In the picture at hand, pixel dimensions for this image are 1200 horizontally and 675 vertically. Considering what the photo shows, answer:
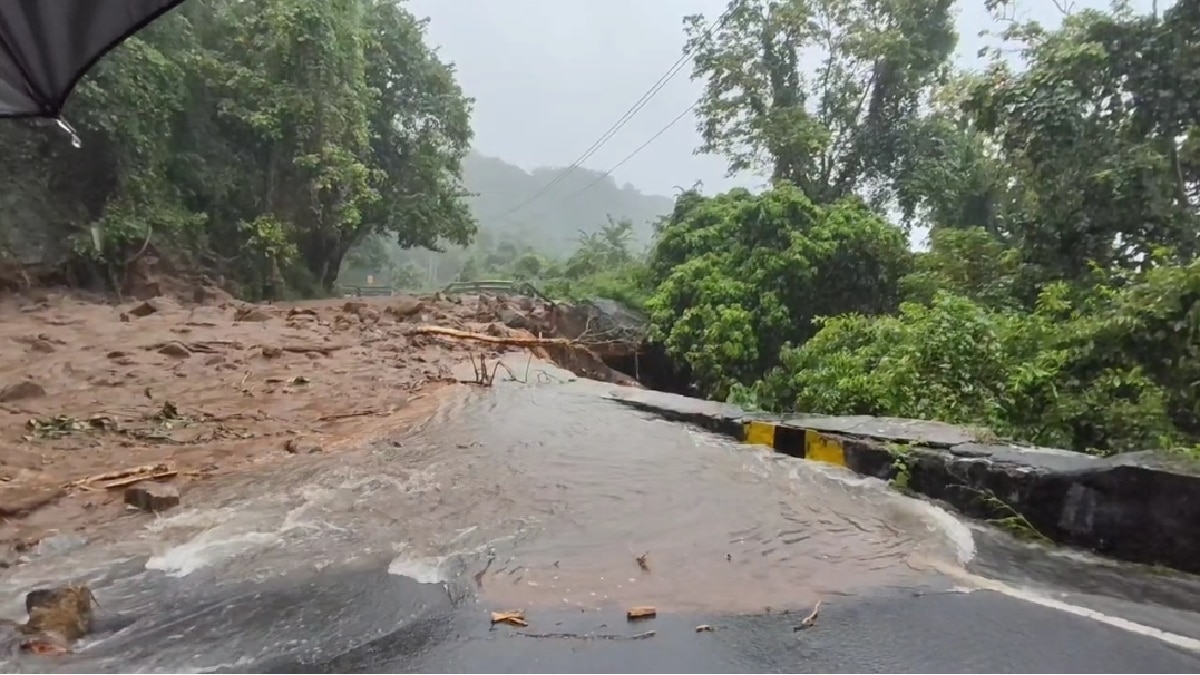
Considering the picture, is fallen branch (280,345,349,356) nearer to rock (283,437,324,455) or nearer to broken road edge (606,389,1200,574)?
rock (283,437,324,455)

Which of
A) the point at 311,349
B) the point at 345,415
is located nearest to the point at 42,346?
the point at 311,349

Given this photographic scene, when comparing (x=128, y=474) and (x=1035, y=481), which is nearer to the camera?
(x=1035, y=481)

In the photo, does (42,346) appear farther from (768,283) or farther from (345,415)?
(768,283)

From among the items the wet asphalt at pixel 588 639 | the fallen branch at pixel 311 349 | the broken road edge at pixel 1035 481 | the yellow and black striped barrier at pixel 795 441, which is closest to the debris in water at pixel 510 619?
the wet asphalt at pixel 588 639

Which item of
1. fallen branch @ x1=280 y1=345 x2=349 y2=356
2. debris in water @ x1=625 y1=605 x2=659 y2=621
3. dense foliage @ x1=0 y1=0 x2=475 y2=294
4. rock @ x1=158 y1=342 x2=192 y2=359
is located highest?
dense foliage @ x1=0 y1=0 x2=475 y2=294

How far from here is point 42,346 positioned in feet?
32.1

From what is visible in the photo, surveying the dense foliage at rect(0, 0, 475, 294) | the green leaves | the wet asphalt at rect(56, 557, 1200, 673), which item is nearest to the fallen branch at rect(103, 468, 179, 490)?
the wet asphalt at rect(56, 557, 1200, 673)

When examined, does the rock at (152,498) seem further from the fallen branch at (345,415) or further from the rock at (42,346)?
the rock at (42,346)

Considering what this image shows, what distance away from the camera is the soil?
532 centimetres

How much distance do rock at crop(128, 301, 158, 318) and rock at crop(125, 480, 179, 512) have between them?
9.66 metres

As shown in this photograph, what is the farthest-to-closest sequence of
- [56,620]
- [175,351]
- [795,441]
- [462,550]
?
1. [175,351]
2. [795,441]
3. [462,550]
4. [56,620]

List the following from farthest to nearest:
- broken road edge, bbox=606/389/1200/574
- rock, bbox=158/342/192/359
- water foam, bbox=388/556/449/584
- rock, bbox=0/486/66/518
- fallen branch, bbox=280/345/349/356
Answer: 1. fallen branch, bbox=280/345/349/356
2. rock, bbox=158/342/192/359
3. rock, bbox=0/486/66/518
4. broken road edge, bbox=606/389/1200/574
5. water foam, bbox=388/556/449/584

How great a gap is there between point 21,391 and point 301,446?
3097 millimetres

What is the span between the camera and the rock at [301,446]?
622cm
